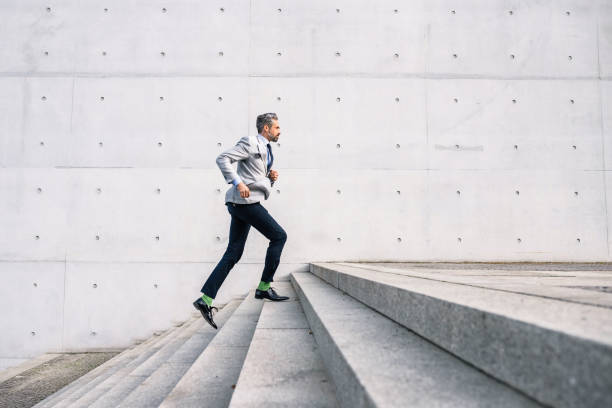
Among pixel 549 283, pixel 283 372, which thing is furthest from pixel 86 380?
pixel 549 283

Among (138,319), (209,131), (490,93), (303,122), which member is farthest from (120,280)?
(490,93)

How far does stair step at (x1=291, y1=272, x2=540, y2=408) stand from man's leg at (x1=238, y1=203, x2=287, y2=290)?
1.25 m

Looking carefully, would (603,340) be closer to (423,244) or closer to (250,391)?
(250,391)

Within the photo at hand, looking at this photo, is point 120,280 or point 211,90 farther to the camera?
point 211,90

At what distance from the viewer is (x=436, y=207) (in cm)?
438

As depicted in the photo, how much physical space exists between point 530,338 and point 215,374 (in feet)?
4.17

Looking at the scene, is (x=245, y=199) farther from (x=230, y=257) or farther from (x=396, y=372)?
(x=396, y=372)

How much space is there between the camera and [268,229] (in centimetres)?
264

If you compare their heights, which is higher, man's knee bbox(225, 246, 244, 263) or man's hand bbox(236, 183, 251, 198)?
man's hand bbox(236, 183, 251, 198)

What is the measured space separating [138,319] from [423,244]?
335 cm

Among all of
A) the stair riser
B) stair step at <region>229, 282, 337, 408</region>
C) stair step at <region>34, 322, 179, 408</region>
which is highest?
the stair riser

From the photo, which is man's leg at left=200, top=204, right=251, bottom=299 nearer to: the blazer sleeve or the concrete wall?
the blazer sleeve

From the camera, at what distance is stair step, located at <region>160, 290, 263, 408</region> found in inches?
50.8

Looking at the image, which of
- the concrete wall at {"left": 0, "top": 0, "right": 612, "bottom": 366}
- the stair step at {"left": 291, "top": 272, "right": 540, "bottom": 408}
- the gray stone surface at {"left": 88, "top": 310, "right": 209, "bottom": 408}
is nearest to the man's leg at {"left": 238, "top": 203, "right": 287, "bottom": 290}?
the gray stone surface at {"left": 88, "top": 310, "right": 209, "bottom": 408}
